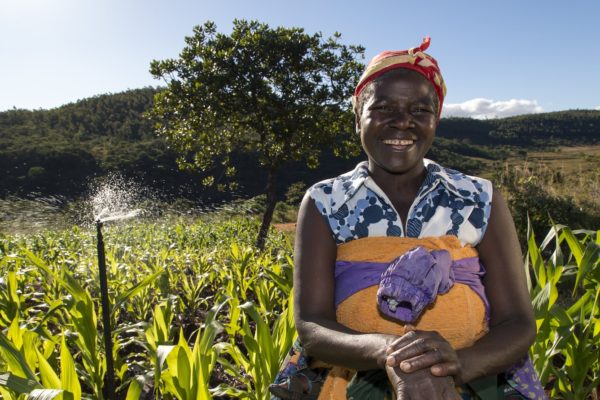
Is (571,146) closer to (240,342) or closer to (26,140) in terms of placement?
(26,140)

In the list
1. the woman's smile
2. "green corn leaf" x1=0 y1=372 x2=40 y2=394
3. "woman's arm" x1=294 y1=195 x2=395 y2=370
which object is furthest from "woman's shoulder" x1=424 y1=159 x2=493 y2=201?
"green corn leaf" x1=0 y1=372 x2=40 y2=394

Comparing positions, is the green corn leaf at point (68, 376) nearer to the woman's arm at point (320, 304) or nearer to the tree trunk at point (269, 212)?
the woman's arm at point (320, 304)

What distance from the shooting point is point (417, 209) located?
3.82 feet

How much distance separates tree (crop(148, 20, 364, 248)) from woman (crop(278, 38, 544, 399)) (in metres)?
7.93

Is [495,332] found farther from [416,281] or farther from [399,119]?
[399,119]

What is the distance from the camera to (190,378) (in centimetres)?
153

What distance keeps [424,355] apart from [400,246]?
1.20 ft

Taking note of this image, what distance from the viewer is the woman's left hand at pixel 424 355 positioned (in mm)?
725

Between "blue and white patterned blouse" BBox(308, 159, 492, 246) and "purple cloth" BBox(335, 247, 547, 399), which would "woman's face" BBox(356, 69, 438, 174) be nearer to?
"blue and white patterned blouse" BBox(308, 159, 492, 246)

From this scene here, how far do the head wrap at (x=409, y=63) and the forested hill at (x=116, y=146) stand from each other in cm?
1919

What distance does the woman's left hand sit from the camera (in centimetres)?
72

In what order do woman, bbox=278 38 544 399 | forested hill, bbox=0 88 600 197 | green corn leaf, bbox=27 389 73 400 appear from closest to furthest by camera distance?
woman, bbox=278 38 544 399
green corn leaf, bbox=27 389 73 400
forested hill, bbox=0 88 600 197

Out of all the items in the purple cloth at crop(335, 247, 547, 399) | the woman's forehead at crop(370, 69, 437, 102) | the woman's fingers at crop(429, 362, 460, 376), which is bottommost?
the woman's fingers at crop(429, 362, 460, 376)

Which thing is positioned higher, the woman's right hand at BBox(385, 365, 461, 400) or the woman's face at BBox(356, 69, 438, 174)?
the woman's face at BBox(356, 69, 438, 174)
